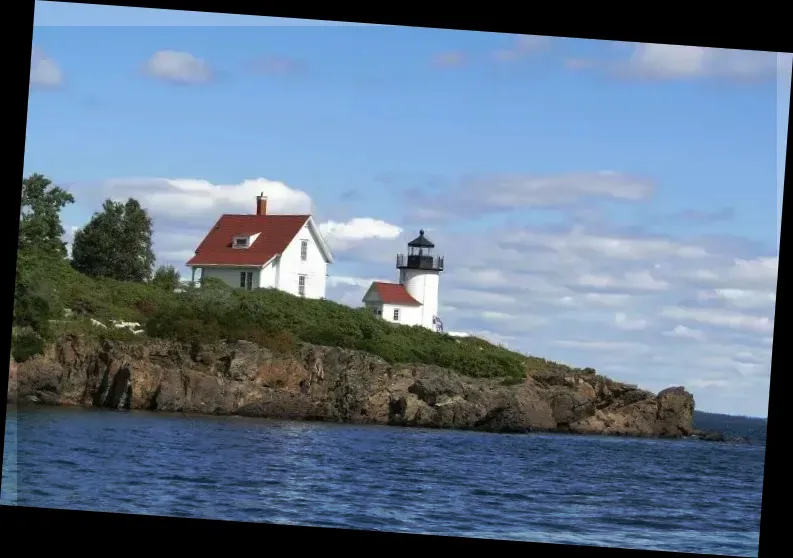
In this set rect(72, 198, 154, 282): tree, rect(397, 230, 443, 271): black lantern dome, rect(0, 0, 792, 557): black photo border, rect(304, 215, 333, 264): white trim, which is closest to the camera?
rect(0, 0, 792, 557): black photo border

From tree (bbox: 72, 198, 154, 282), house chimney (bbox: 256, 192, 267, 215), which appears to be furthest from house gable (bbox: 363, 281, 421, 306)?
tree (bbox: 72, 198, 154, 282)

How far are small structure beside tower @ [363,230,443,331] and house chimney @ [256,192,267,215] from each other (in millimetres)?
3675

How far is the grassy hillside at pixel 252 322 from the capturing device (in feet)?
78.6

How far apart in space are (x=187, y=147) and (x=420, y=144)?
26.6ft

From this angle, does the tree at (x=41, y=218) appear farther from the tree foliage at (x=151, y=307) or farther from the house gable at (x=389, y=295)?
the house gable at (x=389, y=295)

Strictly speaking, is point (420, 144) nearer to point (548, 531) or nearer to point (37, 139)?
point (37, 139)

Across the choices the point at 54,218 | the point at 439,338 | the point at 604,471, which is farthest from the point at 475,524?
the point at 54,218

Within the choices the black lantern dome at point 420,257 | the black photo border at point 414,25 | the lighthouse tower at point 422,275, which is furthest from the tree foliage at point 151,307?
the black photo border at point 414,25

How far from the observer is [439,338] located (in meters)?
29.8

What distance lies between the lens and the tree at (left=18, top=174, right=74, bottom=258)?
2383 cm

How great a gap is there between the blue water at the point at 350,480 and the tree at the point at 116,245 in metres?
4.27

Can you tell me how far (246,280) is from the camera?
2873 centimetres

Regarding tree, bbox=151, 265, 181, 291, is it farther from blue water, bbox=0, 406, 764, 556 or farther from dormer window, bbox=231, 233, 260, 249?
blue water, bbox=0, 406, 764, 556

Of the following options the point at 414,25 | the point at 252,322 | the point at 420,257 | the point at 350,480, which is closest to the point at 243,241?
the point at 252,322
